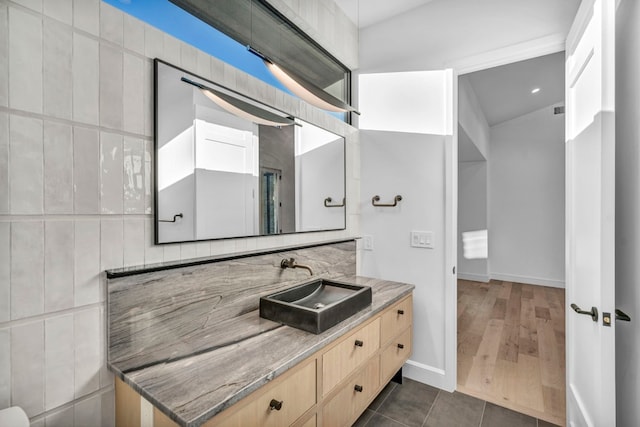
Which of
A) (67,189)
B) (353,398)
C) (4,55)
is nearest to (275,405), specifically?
(353,398)

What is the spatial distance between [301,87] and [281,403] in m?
1.38

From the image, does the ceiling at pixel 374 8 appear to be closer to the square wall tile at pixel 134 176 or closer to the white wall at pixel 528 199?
the square wall tile at pixel 134 176

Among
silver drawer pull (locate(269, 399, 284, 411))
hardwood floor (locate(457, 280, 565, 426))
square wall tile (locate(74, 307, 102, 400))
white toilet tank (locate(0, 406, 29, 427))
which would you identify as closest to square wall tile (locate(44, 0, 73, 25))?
square wall tile (locate(74, 307, 102, 400))

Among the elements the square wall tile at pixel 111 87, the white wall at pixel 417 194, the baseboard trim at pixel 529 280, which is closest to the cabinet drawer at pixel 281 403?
the square wall tile at pixel 111 87

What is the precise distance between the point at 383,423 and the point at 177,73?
7.17ft

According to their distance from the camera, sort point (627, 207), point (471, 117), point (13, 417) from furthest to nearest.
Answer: point (471, 117), point (627, 207), point (13, 417)

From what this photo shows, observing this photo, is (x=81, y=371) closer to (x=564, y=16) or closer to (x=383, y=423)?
(x=383, y=423)

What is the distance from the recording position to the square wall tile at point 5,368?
2.88 ft

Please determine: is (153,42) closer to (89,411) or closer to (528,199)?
(89,411)

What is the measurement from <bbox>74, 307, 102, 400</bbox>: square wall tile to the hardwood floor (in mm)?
2246

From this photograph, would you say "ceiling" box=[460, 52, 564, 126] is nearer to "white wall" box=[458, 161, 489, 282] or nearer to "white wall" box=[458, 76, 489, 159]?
Result: "white wall" box=[458, 76, 489, 159]

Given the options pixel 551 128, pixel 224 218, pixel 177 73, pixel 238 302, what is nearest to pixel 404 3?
pixel 177 73

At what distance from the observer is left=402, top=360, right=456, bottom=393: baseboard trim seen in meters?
2.24

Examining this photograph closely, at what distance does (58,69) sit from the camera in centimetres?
99
